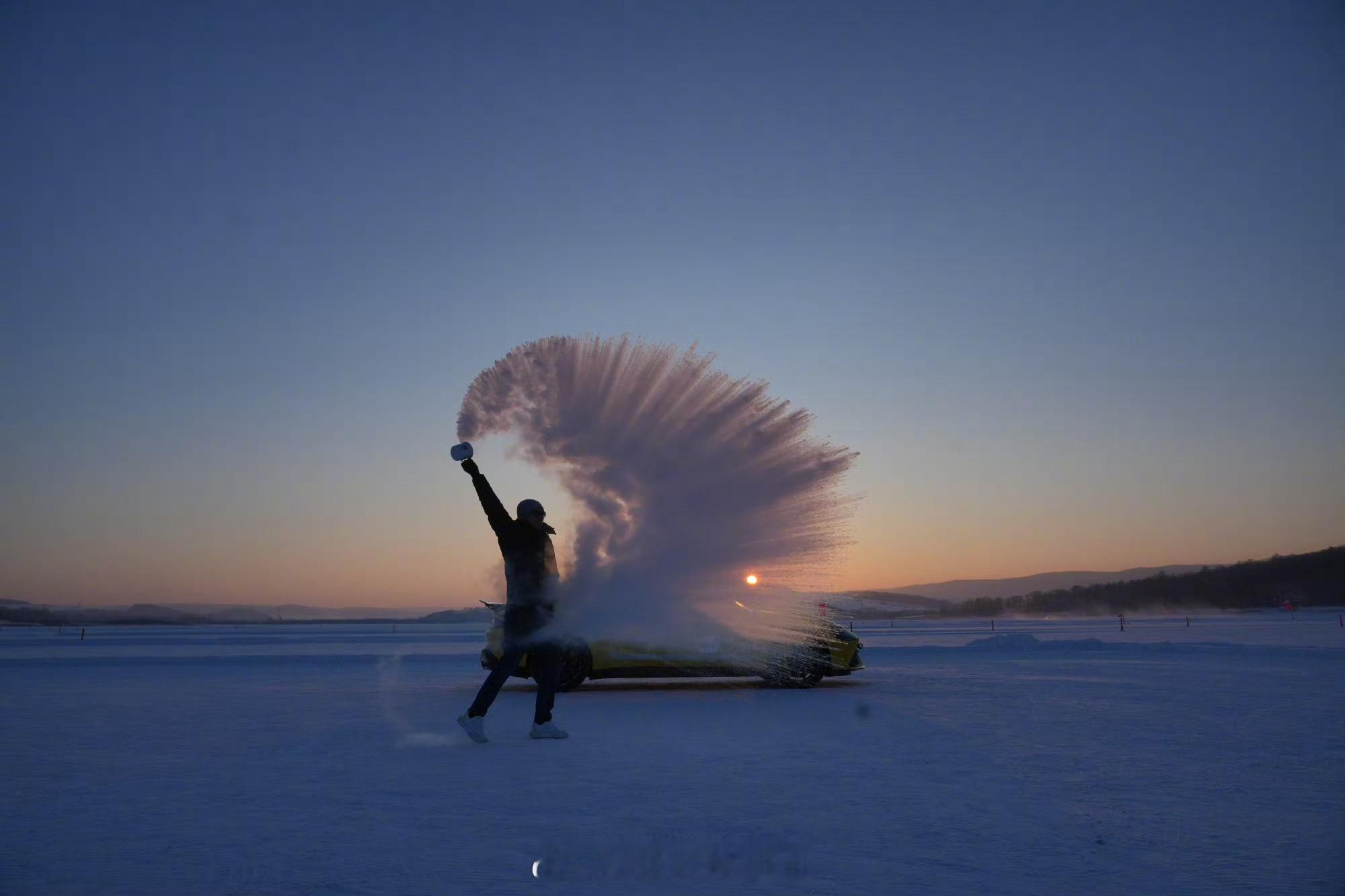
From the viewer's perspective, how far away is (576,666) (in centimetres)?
1287

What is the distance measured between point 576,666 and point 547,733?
4502mm

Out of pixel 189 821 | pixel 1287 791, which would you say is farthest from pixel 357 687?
pixel 1287 791

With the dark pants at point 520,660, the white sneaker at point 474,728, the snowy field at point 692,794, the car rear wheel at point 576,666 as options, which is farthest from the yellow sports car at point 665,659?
the white sneaker at point 474,728

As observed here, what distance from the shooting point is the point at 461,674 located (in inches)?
671

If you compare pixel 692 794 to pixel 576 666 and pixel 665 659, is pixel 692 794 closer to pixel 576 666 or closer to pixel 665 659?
pixel 665 659

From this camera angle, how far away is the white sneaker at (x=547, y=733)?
8352 mm

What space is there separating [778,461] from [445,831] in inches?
306

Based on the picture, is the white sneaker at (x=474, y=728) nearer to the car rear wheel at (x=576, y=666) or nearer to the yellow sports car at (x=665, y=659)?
the yellow sports car at (x=665, y=659)

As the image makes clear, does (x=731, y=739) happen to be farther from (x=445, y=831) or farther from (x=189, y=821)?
(x=189, y=821)

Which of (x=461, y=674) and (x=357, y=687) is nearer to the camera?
(x=357, y=687)

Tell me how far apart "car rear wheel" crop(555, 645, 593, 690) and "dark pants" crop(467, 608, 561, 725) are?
4.02 metres

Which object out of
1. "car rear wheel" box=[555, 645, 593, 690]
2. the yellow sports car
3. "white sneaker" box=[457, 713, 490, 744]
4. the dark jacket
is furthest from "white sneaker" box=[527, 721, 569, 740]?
"car rear wheel" box=[555, 645, 593, 690]

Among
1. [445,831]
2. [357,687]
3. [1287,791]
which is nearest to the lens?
[445,831]

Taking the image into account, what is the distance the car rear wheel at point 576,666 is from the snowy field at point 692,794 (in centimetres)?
62
